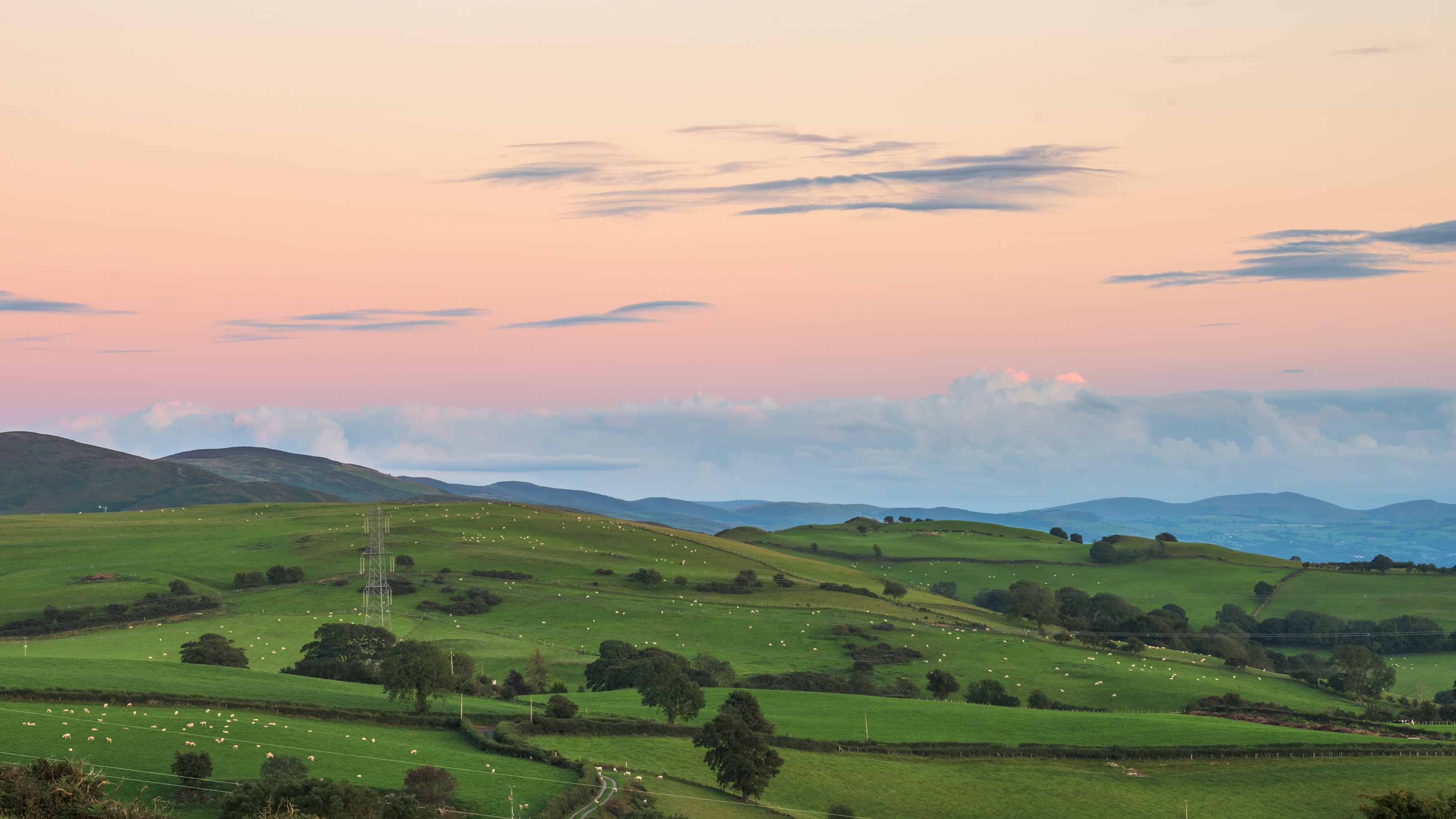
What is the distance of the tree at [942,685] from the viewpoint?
127m

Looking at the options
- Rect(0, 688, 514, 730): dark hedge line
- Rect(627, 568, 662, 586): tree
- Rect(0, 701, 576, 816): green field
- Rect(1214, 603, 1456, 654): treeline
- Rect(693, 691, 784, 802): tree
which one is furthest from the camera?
Rect(1214, 603, 1456, 654): treeline

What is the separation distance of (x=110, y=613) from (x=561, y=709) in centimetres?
7851

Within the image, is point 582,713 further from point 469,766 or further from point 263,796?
point 263,796

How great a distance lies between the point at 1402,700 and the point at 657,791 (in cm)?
10561

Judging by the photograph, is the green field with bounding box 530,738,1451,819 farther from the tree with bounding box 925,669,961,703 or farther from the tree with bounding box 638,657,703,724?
the tree with bounding box 925,669,961,703

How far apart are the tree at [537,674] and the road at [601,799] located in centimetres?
4006

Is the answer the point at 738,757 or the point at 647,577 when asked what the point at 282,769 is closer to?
the point at 738,757

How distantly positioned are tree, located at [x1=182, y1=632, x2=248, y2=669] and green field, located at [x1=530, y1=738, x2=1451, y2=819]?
44.8 meters

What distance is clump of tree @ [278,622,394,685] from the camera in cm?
11431

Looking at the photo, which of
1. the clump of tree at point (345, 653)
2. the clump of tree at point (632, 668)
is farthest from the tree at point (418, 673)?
the clump of tree at point (632, 668)

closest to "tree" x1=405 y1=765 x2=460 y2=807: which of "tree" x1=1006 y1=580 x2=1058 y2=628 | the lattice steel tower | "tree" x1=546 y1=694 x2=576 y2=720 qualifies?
"tree" x1=546 y1=694 x2=576 y2=720

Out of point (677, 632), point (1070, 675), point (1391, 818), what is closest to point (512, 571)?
point (677, 632)

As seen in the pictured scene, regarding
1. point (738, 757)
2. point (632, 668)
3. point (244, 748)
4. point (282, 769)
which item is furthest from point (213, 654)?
point (738, 757)

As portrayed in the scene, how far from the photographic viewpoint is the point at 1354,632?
625 feet
